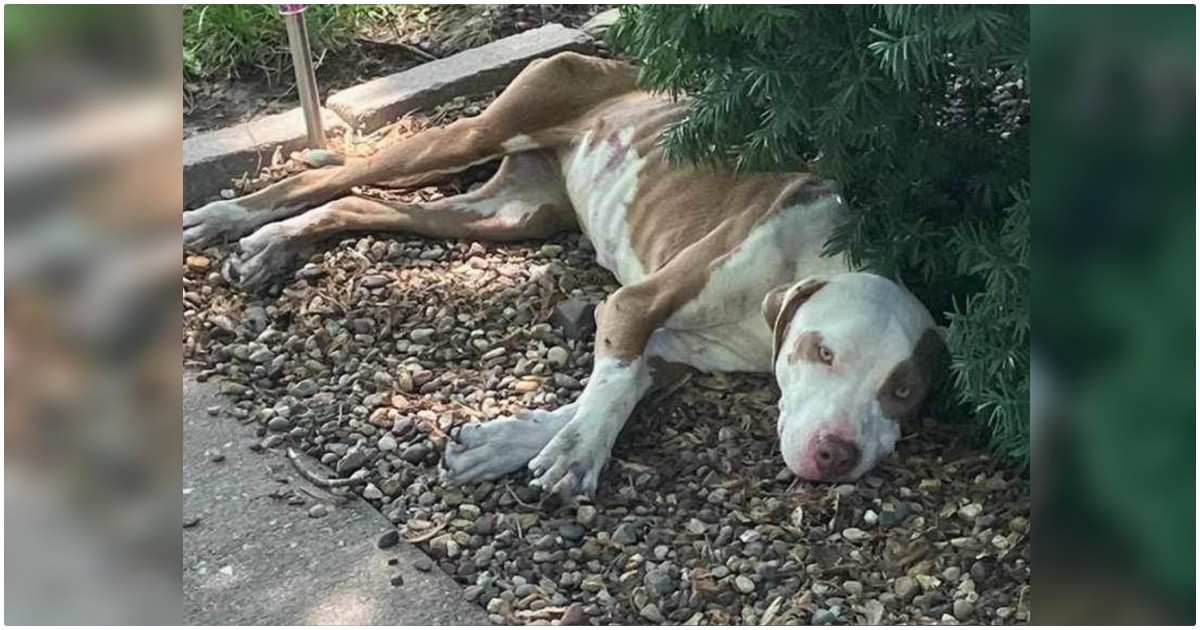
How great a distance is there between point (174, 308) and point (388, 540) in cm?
164

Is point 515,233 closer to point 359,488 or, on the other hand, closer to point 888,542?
point 359,488

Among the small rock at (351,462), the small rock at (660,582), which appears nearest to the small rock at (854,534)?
the small rock at (660,582)

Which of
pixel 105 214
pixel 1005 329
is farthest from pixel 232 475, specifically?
pixel 105 214

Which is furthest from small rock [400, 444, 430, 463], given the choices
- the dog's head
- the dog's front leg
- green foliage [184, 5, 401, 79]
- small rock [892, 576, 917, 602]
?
green foliage [184, 5, 401, 79]

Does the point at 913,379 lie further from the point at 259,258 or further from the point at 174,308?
the point at 174,308

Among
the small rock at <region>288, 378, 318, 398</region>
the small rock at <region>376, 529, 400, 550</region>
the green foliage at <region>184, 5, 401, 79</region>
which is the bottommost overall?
the small rock at <region>376, 529, 400, 550</region>

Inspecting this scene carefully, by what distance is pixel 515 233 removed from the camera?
4.34m

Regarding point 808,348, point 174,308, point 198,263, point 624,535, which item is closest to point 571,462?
point 624,535

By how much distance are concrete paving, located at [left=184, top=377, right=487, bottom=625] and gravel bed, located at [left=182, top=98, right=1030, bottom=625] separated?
0.16ft

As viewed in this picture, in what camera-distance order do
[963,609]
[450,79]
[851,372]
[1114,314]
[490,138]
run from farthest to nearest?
1. [450,79]
2. [490,138]
3. [851,372]
4. [963,609]
5. [1114,314]

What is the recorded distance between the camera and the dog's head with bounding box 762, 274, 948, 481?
3.15 m

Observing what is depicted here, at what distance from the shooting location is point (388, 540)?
120 inches

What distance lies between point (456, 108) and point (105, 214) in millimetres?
3651

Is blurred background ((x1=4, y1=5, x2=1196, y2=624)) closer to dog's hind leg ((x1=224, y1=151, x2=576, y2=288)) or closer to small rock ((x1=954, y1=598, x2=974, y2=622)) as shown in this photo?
small rock ((x1=954, y1=598, x2=974, y2=622))
